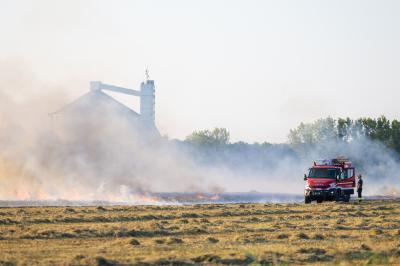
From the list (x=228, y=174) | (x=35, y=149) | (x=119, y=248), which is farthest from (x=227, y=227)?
(x=228, y=174)

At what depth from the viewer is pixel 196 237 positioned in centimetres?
3628

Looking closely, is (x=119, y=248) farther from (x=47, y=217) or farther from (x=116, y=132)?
(x=116, y=132)

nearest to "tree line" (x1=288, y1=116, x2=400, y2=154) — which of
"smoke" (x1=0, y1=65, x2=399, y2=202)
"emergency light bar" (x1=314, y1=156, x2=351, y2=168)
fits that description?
"smoke" (x1=0, y1=65, x2=399, y2=202)

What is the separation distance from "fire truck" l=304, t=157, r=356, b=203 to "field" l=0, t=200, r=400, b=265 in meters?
14.9

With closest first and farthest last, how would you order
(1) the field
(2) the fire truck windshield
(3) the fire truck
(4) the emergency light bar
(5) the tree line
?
(1) the field < (3) the fire truck < (2) the fire truck windshield < (4) the emergency light bar < (5) the tree line

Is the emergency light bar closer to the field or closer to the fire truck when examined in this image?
the fire truck

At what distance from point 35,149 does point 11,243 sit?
48373mm

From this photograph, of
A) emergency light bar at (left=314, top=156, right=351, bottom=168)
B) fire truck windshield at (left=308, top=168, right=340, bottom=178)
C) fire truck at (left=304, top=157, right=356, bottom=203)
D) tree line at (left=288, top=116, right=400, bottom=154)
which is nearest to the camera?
fire truck at (left=304, top=157, right=356, bottom=203)

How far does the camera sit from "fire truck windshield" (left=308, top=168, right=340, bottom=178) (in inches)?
2781

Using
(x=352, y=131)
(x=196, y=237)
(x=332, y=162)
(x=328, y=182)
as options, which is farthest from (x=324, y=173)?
(x=352, y=131)

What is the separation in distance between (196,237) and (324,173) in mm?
36153

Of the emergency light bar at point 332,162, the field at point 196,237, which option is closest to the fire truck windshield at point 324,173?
the emergency light bar at point 332,162

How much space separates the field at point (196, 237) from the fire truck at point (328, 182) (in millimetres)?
14863

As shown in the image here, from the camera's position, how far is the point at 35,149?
80.6 m
